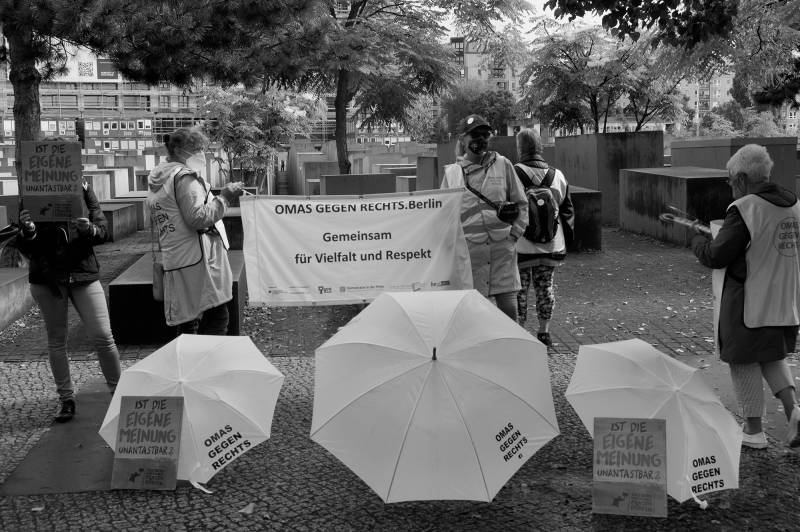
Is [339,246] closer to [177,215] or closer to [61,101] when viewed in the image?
[177,215]

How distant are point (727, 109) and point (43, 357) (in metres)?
83.8

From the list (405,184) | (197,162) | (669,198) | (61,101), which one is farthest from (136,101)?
(197,162)

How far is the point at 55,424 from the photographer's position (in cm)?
642

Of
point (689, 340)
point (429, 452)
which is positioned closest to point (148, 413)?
point (429, 452)

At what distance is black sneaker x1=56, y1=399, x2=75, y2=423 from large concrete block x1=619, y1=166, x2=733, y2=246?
837cm

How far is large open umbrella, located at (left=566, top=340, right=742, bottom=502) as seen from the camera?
4.86 meters

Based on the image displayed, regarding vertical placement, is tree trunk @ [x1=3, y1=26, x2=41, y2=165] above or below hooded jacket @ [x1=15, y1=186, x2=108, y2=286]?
above

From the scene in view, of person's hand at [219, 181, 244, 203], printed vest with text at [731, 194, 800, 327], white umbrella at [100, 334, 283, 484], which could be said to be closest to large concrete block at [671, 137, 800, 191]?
printed vest with text at [731, 194, 800, 327]

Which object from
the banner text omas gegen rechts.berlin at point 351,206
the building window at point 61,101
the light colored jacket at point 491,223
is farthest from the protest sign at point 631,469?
the building window at point 61,101

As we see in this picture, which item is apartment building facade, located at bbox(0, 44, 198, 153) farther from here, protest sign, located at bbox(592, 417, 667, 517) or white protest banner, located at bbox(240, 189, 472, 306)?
protest sign, located at bbox(592, 417, 667, 517)

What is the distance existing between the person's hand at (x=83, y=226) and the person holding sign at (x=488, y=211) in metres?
2.48

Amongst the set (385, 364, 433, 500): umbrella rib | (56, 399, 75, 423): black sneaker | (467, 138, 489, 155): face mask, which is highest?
(467, 138, 489, 155): face mask

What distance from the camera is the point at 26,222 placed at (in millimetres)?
6062

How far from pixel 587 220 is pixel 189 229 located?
29.8 feet
